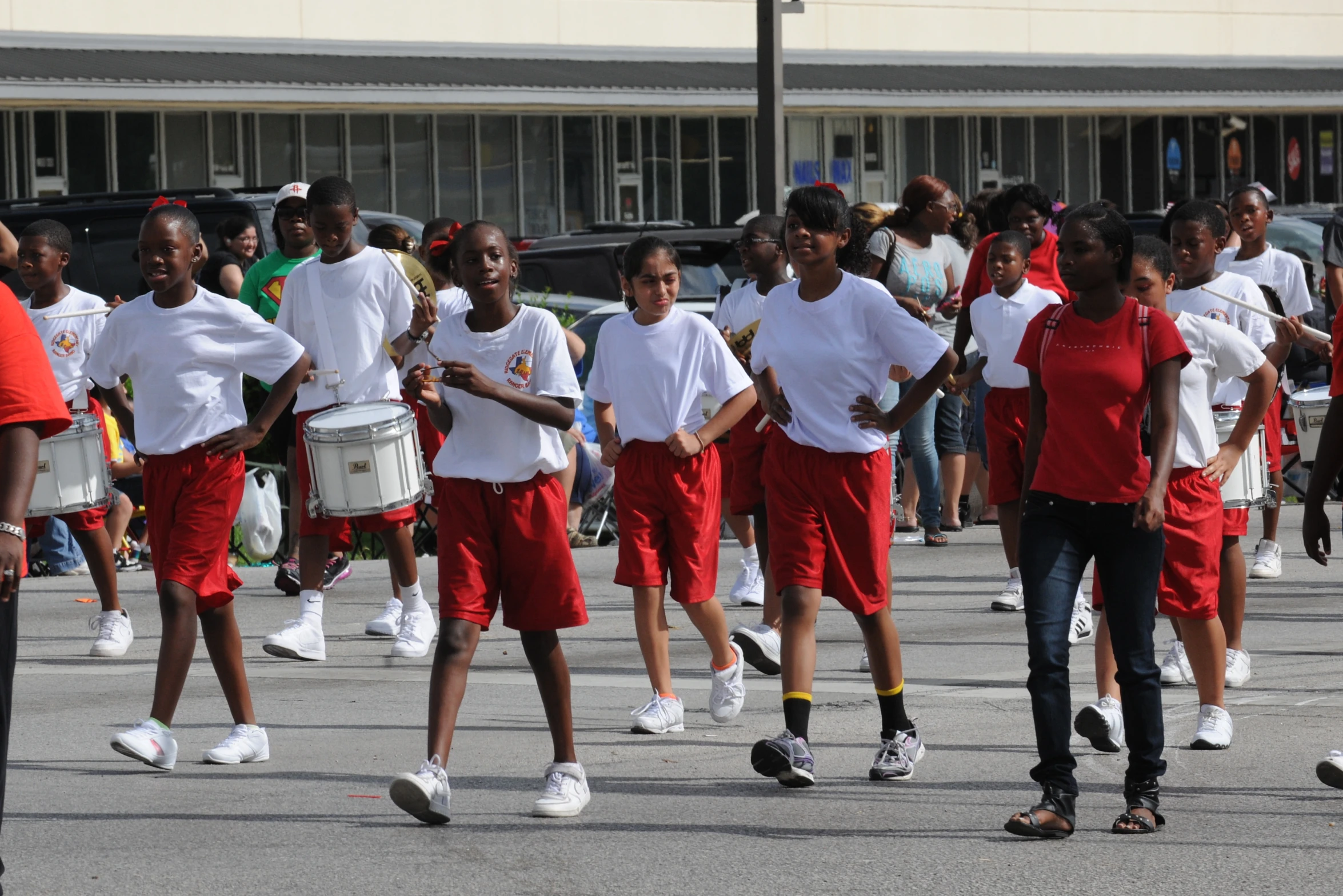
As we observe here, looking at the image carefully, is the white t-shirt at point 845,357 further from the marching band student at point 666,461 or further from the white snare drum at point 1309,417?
the white snare drum at point 1309,417

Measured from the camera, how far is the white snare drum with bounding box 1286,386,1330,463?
10266 mm

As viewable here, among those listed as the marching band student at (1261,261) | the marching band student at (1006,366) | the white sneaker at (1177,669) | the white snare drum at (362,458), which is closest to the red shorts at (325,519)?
the white snare drum at (362,458)

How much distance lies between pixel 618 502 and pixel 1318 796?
2742mm

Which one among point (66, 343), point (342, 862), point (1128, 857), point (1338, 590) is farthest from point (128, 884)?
point (1338, 590)

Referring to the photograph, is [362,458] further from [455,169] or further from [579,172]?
[579,172]

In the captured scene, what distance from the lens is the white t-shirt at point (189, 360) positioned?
741 cm

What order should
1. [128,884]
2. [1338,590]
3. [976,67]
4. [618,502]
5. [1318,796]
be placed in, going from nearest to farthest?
[128,884]
[1318,796]
[618,502]
[1338,590]
[976,67]

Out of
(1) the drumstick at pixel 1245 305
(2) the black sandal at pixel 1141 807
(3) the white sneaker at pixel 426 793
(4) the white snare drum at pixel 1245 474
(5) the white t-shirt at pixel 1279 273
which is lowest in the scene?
(2) the black sandal at pixel 1141 807

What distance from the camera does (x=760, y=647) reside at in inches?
346

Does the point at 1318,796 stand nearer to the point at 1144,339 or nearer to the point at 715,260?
the point at 1144,339

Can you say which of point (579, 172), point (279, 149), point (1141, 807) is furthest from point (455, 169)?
point (1141, 807)

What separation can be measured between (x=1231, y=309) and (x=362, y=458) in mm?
3713

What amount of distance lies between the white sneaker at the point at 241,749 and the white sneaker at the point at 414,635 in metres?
2.35

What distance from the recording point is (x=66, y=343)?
10.3 meters
